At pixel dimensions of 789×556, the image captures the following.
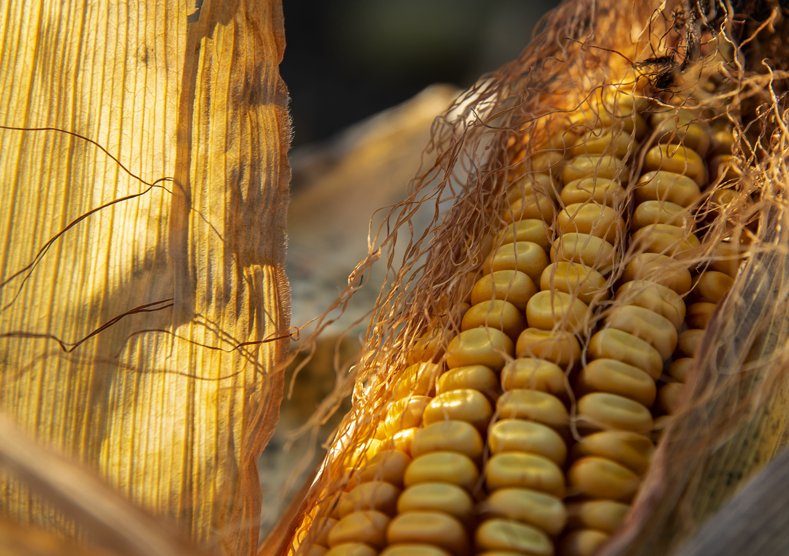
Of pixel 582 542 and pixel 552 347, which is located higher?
pixel 552 347

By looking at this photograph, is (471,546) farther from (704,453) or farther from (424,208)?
(424,208)

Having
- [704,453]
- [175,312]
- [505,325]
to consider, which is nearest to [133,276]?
[175,312]

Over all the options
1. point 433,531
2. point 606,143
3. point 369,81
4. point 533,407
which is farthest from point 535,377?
point 369,81

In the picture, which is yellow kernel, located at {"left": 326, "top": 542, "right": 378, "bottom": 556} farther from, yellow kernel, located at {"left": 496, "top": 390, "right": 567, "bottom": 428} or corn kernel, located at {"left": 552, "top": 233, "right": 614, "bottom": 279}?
corn kernel, located at {"left": 552, "top": 233, "right": 614, "bottom": 279}

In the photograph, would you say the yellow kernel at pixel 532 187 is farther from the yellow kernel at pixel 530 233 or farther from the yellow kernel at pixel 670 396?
the yellow kernel at pixel 670 396

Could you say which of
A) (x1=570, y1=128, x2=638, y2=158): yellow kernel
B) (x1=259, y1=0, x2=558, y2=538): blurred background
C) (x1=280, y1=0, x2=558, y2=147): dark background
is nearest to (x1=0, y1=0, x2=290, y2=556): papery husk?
(x1=570, y1=128, x2=638, y2=158): yellow kernel

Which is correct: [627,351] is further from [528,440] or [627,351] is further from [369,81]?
[369,81]

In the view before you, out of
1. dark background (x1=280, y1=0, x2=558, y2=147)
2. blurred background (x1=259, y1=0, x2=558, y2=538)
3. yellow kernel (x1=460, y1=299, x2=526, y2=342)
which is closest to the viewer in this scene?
yellow kernel (x1=460, y1=299, x2=526, y2=342)
